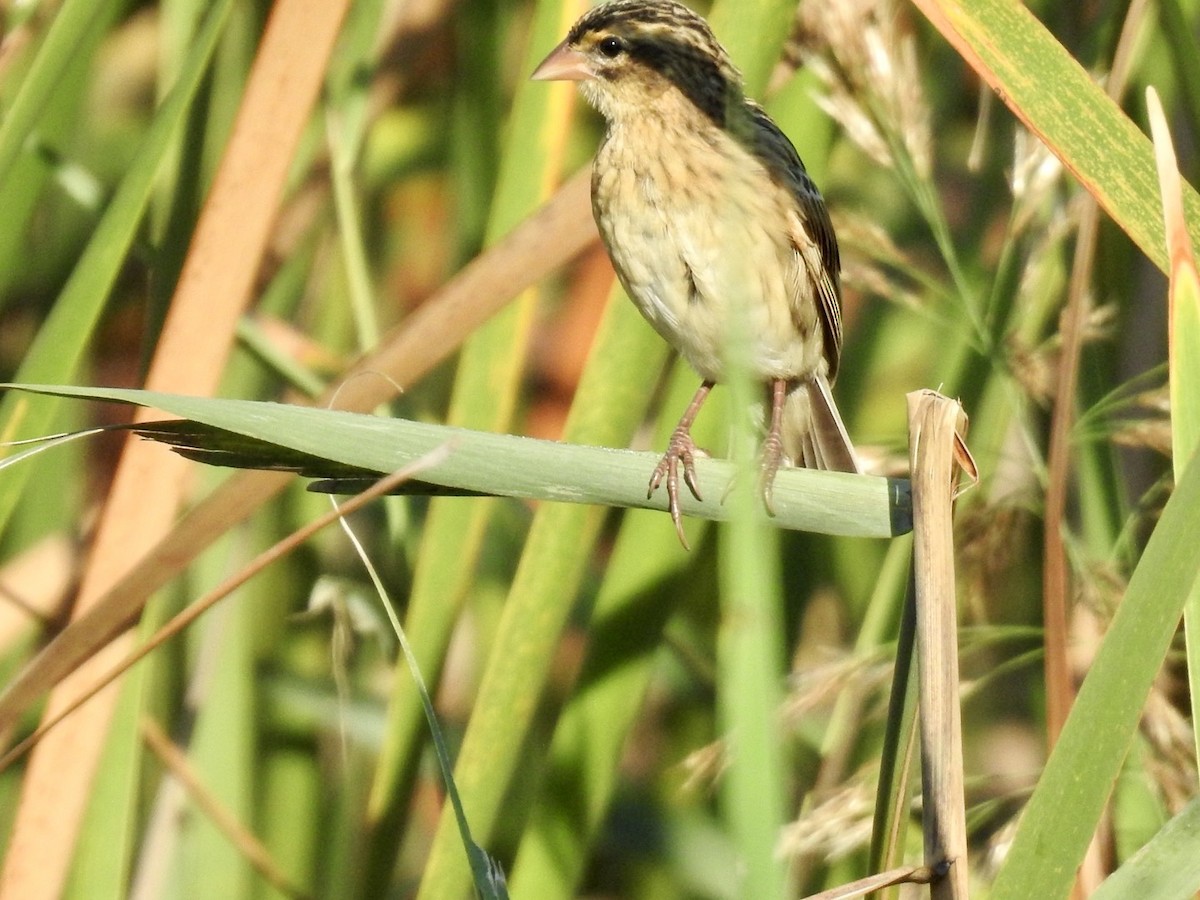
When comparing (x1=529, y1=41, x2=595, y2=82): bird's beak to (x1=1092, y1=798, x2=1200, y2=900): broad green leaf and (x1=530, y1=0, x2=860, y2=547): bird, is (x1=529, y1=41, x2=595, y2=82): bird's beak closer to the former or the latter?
(x1=530, y1=0, x2=860, y2=547): bird

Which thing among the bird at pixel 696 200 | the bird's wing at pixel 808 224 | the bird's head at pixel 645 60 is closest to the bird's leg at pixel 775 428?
the bird at pixel 696 200

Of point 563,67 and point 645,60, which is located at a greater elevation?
point 645,60

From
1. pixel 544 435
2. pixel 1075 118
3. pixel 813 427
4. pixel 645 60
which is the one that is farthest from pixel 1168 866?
pixel 544 435

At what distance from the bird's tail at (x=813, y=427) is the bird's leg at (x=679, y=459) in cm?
23

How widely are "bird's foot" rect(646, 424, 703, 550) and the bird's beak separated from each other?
0.44 metres

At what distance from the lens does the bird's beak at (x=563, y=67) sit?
1664 mm

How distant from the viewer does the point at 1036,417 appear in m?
2.00

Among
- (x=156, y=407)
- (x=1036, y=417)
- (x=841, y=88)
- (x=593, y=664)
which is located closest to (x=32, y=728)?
(x=593, y=664)

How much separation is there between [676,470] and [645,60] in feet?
2.64

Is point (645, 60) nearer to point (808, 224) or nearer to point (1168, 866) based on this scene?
point (808, 224)

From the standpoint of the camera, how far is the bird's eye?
6.00 ft

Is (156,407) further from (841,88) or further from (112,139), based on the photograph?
(112,139)

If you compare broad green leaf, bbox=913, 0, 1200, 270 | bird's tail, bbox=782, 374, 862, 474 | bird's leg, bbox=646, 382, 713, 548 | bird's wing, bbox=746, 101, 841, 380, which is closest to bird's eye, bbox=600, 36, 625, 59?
bird's wing, bbox=746, 101, 841, 380

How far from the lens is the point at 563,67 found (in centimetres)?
171
